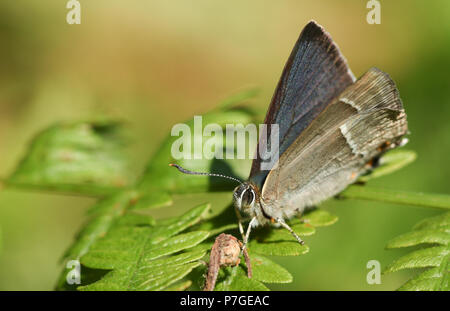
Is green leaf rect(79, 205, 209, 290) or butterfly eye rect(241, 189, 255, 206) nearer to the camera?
green leaf rect(79, 205, 209, 290)

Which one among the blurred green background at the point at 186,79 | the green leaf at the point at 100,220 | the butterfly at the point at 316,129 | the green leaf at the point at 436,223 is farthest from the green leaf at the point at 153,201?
the green leaf at the point at 436,223

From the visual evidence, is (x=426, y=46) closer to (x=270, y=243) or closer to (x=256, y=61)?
(x=256, y=61)

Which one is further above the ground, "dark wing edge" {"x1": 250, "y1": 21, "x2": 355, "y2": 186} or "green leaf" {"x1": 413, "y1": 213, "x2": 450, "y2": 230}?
"dark wing edge" {"x1": 250, "y1": 21, "x2": 355, "y2": 186}

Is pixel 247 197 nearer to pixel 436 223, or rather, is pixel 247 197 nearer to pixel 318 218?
pixel 318 218

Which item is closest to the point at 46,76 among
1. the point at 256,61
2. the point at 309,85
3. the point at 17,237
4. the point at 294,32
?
the point at 17,237

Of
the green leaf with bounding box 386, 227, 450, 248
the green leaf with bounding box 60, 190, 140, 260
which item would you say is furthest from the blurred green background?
the green leaf with bounding box 386, 227, 450, 248

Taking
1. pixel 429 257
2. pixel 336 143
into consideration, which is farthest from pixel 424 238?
pixel 336 143

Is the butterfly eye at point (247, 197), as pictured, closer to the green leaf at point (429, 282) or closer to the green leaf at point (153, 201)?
the green leaf at point (153, 201)

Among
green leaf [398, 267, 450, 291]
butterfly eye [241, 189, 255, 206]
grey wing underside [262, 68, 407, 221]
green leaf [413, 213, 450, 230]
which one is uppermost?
grey wing underside [262, 68, 407, 221]

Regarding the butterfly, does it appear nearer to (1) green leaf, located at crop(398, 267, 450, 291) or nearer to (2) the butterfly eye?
(2) the butterfly eye
